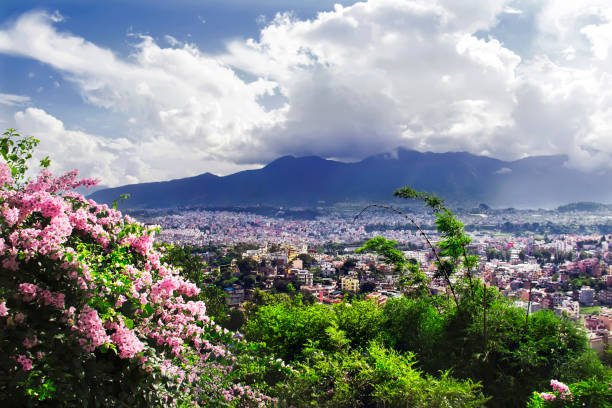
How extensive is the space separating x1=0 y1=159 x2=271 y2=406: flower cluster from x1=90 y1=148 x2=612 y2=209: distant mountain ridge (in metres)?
132

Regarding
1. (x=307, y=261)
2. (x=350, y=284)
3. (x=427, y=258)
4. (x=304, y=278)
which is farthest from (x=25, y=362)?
(x=307, y=261)

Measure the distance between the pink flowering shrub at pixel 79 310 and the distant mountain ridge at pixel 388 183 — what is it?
13229 cm

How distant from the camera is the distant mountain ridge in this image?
5915 inches

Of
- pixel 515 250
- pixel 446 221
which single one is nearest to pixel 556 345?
pixel 446 221

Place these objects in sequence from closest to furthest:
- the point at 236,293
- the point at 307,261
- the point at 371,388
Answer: the point at 371,388
the point at 236,293
the point at 307,261

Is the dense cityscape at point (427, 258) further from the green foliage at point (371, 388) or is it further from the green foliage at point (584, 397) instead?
the green foliage at point (371, 388)

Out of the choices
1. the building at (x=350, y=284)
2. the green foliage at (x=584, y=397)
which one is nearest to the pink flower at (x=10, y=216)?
the green foliage at (x=584, y=397)

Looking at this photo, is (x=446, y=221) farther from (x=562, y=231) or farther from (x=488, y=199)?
(x=488, y=199)

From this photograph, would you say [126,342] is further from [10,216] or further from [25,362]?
[10,216]

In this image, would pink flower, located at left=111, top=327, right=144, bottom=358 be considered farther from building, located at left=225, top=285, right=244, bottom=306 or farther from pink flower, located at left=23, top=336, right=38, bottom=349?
building, located at left=225, top=285, right=244, bottom=306

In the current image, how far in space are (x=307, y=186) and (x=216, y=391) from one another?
172272 mm

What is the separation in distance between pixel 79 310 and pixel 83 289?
114mm

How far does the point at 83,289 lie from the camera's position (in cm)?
176

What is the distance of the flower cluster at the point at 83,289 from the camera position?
1.70 m
